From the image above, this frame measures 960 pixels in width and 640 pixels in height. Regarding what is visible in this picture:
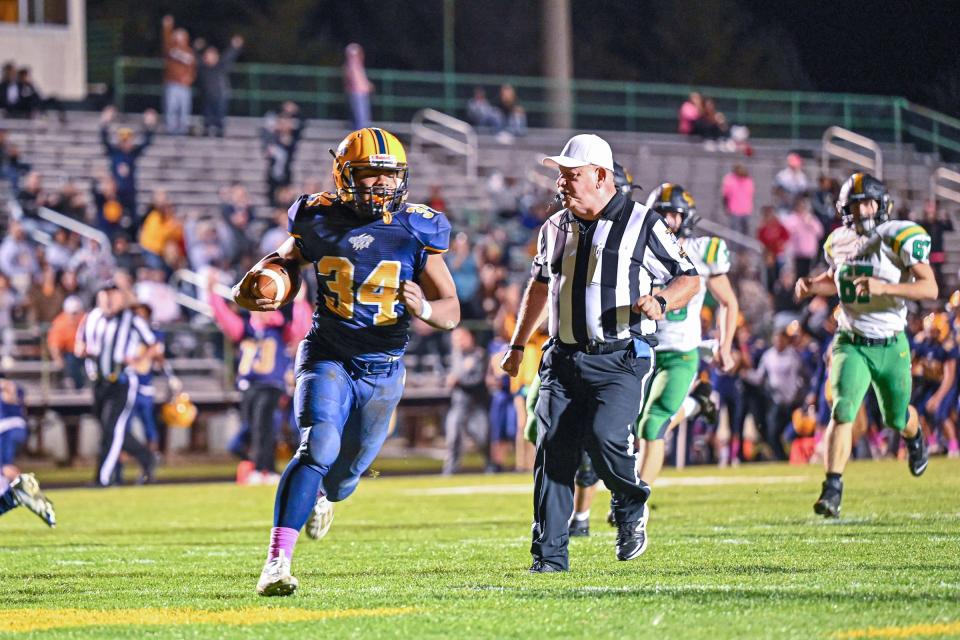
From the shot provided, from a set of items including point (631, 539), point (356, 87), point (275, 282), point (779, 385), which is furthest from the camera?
point (356, 87)

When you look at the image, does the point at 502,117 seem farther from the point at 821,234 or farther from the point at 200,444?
the point at 200,444

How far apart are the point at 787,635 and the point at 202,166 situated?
64.7 ft

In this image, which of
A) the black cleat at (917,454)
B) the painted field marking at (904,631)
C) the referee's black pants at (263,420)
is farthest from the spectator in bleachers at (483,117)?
the painted field marking at (904,631)

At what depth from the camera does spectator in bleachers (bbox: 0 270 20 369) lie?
17562mm

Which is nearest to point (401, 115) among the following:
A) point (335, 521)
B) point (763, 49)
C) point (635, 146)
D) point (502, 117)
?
point (502, 117)

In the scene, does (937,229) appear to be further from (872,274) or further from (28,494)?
(28,494)

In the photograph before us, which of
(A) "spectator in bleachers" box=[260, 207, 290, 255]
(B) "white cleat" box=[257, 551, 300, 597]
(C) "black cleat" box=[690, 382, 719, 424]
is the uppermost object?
(A) "spectator in bleachers" box=[260, 207, 290, 255]

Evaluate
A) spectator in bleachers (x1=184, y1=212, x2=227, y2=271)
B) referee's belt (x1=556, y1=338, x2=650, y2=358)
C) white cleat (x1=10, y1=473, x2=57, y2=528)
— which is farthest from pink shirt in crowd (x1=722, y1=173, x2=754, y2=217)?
referee's belt (x1=556, y1=338, x2=650, y2=358)

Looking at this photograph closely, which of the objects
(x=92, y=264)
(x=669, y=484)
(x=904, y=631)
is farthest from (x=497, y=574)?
(x=92, y=264)

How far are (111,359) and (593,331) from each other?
9205 millimetres

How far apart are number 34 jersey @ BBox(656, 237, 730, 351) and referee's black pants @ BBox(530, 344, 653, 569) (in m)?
2.22

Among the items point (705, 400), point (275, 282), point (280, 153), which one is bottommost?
point (705, 400)

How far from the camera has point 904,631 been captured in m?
4.98

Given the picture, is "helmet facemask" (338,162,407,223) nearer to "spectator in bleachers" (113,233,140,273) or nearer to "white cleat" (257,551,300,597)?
"white cleat" (257,551,300,597)
